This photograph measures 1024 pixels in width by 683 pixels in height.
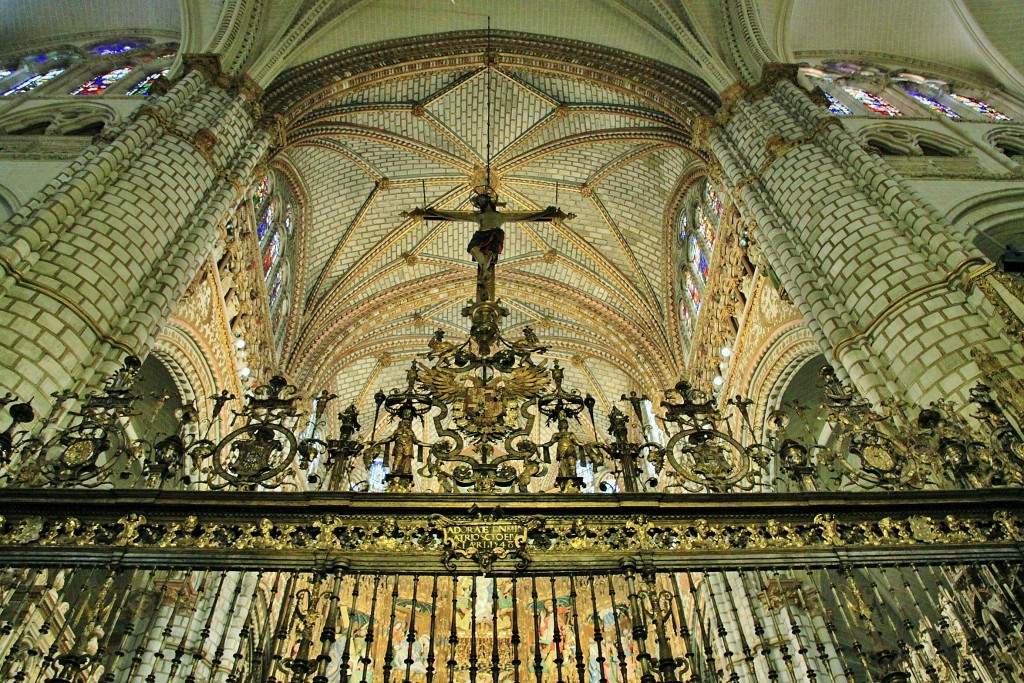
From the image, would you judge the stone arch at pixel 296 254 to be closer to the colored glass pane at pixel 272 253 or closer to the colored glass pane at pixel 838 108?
the colored glass pane at pixel 272 253

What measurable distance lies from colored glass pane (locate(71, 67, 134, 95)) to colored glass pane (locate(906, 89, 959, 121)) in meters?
14.7

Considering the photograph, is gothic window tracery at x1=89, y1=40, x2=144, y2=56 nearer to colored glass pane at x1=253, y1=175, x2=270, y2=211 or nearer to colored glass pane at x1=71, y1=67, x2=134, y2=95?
colored glass pane at x1=71, y1=67, x2=134, y2=95

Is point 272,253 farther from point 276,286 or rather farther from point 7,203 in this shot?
point 7,203

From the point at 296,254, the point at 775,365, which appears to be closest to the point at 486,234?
the point at 775,365

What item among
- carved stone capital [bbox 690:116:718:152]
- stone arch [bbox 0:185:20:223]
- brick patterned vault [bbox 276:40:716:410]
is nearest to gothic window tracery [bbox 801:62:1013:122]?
carved stone capital [bbox 690:116:718:152]

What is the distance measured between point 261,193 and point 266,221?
1.98 feet

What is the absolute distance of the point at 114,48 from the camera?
48.6 feet

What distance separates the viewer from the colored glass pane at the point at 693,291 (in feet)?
50.2

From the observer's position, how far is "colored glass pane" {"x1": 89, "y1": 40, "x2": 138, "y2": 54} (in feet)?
48.0

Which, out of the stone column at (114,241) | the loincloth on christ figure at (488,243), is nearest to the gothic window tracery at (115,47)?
the stone column at (114,241)

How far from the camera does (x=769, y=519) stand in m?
4.27

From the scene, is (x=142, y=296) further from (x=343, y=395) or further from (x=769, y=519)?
(x=343, y=395)

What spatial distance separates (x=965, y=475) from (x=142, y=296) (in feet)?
25.9

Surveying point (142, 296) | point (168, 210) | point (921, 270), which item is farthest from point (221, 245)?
point (921, 270)
